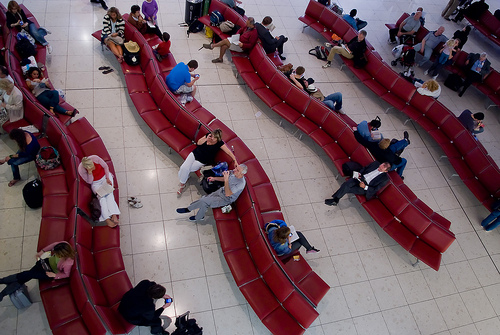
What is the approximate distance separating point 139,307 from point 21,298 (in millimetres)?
1828

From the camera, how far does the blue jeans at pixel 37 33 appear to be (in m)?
7.44

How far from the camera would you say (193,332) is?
4.76m

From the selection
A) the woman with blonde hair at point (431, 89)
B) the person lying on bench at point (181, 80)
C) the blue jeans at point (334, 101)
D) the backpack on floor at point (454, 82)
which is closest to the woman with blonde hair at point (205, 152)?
the person lying on bench at point (181, 80)

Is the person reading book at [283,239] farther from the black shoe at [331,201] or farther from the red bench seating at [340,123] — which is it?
the black shoe at [331,201]

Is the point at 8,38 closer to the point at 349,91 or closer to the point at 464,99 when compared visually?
the point at 349,91

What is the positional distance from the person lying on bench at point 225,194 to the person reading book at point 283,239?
763mm

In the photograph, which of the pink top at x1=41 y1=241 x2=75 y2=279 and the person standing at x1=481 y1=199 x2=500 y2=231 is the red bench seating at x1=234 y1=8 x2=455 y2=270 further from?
the pink top at x1=41 y1=241 x2=75 y2=279

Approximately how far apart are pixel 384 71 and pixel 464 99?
3.12m

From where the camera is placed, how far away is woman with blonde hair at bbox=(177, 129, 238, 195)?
5.54 meters

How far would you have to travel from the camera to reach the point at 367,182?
6281 millimetres

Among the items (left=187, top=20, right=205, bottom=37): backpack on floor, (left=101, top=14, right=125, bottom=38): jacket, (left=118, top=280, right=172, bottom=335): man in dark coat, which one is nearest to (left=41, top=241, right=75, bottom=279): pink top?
(left=118, top=280, right=172, bottom=335): man in dark coat

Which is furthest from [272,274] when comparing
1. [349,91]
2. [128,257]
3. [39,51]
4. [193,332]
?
[39,51]

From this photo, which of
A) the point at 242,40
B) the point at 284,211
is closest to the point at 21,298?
the point at 284,211

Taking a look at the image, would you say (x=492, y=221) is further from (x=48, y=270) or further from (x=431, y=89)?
(x=48, y=270)
